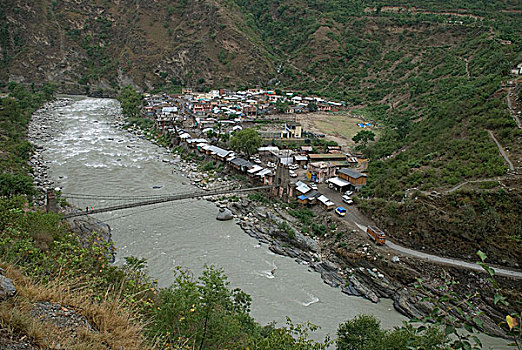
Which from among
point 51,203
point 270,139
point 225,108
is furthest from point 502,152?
point 225,108

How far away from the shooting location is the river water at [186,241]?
33.9 feet

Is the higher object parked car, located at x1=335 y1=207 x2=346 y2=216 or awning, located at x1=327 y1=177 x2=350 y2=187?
awning, located at x1=327 y1=177 x2=350 y2=187

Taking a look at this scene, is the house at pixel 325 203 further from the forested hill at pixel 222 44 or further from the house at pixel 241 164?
the forested hill at pixel 222 44

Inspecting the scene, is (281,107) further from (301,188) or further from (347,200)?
(347,200)

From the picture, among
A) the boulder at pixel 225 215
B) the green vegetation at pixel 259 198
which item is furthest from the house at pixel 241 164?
the boulder at pixel 225 215

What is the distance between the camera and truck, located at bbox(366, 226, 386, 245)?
1262 centimetres

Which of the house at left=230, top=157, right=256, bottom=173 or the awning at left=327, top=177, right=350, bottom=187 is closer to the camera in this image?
the awning at left=327, top=177, right=350, bottom=187

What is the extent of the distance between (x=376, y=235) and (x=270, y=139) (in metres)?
12.5

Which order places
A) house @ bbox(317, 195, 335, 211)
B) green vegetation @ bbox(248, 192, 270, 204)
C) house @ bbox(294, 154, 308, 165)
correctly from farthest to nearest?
house @ bbox(294, 154, 308, 165) < green vegetation @ bbox(248, 192, 270, 204) < house @ bbox(317, 195, 335, 211)

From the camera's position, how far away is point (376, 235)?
1270 centimetres

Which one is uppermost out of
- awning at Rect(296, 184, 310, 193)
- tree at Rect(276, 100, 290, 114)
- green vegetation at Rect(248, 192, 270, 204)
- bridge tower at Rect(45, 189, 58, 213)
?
tree at Rect(276, 100, 290, 114)

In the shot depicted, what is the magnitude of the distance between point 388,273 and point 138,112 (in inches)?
1091

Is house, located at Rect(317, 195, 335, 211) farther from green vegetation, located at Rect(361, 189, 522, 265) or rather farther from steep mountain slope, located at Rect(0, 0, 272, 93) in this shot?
steep mountain slope, located at Rect(0, 0, 272, 93)

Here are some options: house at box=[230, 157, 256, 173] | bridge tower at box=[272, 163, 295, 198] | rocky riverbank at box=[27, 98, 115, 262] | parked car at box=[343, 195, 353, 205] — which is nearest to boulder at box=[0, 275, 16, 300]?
rocky riverbank at box=[27, 98, 115, 262]
